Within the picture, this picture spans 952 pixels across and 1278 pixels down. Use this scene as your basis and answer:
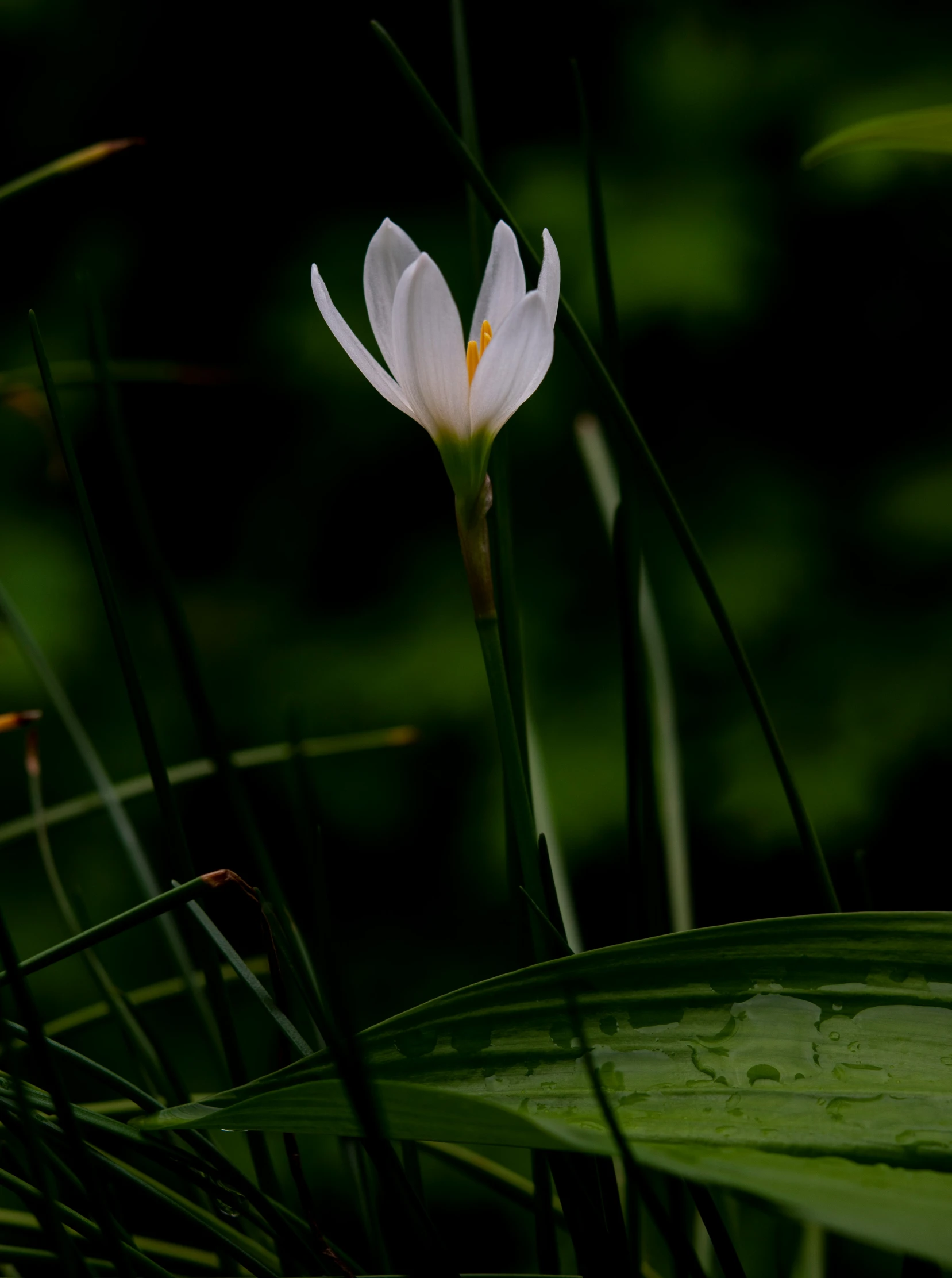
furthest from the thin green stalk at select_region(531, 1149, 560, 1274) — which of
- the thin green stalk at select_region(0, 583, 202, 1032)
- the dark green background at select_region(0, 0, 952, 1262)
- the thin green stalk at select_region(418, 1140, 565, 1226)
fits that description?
the dark green background at select_region(0, 0, 952, 1262)

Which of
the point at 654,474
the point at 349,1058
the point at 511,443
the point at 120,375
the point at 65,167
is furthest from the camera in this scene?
the point at 511,443

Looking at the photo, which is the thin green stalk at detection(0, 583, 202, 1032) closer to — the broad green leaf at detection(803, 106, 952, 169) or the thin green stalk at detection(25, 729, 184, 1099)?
the thin green stalk at detection(25, 729, 184, 1099)

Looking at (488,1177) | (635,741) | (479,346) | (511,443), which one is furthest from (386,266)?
(511,443)

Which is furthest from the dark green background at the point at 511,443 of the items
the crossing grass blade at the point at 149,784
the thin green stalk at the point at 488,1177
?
the thin green stalk at the point at 488,1177

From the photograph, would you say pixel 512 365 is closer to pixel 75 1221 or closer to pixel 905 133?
pixel 905 133

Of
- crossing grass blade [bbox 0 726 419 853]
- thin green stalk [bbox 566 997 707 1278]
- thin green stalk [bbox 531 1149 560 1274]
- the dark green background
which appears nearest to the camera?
thin green stalk [bbox 566 997 707 1278]

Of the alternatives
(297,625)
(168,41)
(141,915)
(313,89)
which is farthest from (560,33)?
(141,915)
